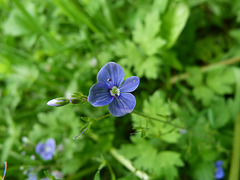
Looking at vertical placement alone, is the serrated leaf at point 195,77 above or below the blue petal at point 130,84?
above

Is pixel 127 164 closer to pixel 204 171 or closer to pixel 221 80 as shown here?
pixel 204 171

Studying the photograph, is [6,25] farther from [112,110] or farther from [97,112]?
[112,110]

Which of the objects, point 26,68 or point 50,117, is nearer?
point 50,117

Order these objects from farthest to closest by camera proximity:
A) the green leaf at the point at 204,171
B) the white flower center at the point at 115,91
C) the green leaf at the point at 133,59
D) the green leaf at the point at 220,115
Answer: the green leaf at the point at 133,59 → the green leaf at the point at 220,115 → the green leaf at the point at 204,171 → the white flower center at the point at 115,91

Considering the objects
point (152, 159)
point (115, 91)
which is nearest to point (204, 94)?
point (152, 159)

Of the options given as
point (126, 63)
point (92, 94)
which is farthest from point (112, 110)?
point (126, 63)

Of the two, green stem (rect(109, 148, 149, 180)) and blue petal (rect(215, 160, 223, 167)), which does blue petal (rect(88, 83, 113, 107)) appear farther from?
blue petal (rect(215, 160, 223, 167))

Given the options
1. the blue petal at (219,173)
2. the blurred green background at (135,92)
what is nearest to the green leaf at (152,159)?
the blurred green background at (135,92)

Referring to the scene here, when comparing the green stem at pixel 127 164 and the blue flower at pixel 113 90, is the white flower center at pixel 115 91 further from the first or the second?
the green stem at pixel 127 164
